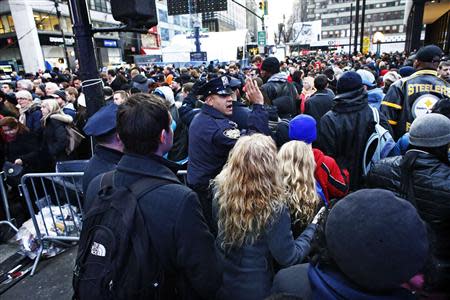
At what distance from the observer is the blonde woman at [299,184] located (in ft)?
8.39

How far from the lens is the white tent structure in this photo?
4100cm

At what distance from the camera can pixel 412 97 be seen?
14.3 ft

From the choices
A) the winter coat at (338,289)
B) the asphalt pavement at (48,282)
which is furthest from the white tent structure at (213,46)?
the winter coat at (338,289)

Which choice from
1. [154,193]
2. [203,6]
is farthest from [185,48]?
[154,193]

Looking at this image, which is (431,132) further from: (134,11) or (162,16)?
(162,16)

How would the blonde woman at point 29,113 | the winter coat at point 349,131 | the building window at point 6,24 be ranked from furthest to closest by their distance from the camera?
1. the building window at point 6,24
2. the blonde woman at point 29,113
3. the winter coat at point 349,131

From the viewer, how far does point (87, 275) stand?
1.58 meters

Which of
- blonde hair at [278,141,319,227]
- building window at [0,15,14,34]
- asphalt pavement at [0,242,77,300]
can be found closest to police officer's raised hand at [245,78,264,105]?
blonde hair at [278,141,319,227]

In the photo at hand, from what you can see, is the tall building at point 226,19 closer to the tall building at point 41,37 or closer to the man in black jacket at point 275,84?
the tall building at point 41,37

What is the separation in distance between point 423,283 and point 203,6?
28.5 metres

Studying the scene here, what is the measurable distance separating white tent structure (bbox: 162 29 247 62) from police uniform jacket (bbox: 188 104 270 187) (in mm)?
39087

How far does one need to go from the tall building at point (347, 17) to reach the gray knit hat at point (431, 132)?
9538 centimetres

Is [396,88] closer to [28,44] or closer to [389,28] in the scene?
[28,44]

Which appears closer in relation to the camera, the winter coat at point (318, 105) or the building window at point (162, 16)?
the winter coat at point (318, 105)
